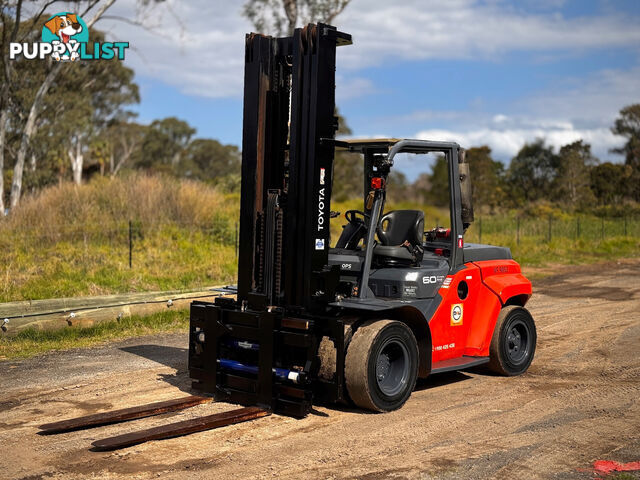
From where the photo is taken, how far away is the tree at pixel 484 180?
51.8 meters

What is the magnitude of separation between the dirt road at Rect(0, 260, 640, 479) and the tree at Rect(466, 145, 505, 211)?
41581mm

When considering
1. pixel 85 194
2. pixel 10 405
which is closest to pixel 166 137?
pixel 85 194

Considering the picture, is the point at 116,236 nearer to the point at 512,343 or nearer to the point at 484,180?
the point at 512,343

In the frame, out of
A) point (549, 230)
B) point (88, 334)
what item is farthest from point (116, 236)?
point (549, 230)

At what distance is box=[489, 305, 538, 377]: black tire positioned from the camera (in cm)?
921

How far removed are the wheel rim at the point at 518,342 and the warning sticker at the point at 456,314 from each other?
1082 millimetres

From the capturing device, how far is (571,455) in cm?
643

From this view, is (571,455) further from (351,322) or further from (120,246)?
(120,246)

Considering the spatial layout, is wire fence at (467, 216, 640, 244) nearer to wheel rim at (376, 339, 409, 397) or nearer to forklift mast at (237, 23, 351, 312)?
wheel rim at (376, 339, 409, 397)

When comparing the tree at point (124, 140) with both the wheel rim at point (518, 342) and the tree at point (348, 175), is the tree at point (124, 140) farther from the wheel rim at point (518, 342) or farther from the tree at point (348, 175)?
the wheel rim at point (518, 342)

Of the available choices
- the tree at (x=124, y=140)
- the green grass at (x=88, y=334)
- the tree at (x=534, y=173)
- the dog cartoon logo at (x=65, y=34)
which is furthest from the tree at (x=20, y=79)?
the tree at (x=534, y=173)

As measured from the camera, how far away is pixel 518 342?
968 cm

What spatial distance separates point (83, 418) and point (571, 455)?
4.33m

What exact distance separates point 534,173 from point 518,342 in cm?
4950
